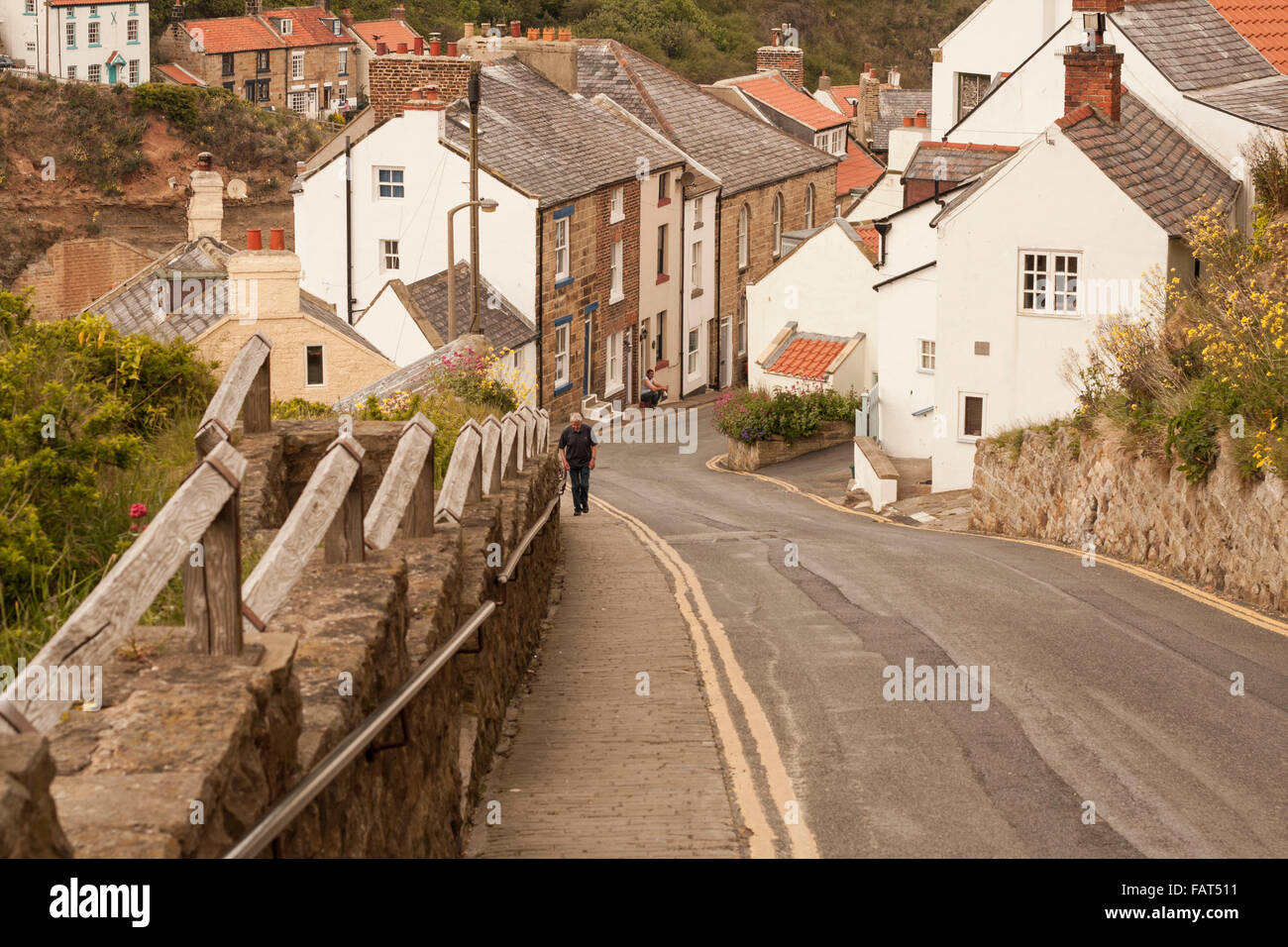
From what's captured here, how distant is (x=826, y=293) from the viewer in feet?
143

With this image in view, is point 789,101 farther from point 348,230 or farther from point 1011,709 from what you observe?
point 1011,709

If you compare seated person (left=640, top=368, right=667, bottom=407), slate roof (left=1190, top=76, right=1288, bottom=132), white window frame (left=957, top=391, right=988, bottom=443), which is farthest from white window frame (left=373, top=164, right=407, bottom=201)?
slate roof (left=1190, top=76, right=1288, bottom=132)

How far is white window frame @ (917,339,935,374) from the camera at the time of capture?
34125mm

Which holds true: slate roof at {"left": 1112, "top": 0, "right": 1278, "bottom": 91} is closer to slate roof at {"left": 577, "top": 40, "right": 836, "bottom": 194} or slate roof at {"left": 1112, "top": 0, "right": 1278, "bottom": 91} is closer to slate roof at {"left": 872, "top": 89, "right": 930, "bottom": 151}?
slate roof at {"left": 577, "top": 40, "right": 836, "bottom": 194}

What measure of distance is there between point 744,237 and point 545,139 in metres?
12.4

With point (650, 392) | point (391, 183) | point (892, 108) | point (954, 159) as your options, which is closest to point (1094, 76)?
point (954, 159)

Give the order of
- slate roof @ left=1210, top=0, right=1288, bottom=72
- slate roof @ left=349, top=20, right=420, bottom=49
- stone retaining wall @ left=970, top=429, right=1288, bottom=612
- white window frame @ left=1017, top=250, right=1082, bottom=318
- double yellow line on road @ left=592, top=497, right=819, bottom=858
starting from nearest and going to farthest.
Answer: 1. double yellow line on road @ left=592, top=497, right=819, bottom=858
2. stone retaining wall @ left=970, top=429, right=1288, bottom=612
3. white window frame @ left=1017, top=250, right=1082, bottom=318
4. slate roof @ left=1210, top=0, right=1288, bottom=72
5. slate roof @ left=349, top=20, right=420, bottom=49

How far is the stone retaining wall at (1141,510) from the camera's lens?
15281mm

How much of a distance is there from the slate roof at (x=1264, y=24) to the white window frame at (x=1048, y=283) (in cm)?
997

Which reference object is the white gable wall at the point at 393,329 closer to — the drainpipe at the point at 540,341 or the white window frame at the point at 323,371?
the drainpipe at the point at 540,341

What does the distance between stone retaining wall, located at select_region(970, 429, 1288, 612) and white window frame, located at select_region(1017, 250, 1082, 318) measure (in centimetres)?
453

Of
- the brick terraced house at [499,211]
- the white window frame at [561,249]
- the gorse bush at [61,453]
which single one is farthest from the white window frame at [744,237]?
the gorse bush at [61,453]
